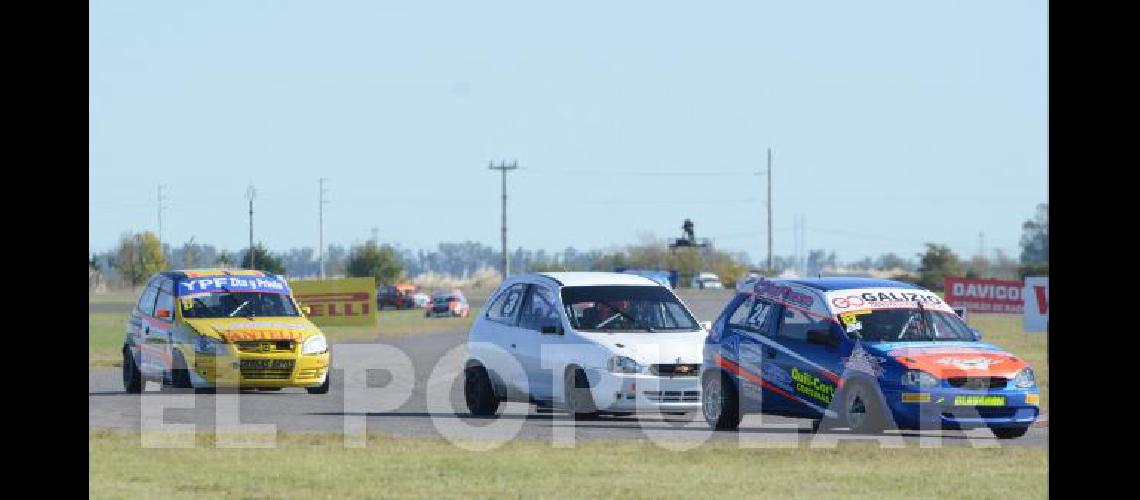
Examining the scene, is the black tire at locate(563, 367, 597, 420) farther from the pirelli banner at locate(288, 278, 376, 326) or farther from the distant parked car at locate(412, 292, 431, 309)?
the distant parked car at locate(412, 292, 431, 309)

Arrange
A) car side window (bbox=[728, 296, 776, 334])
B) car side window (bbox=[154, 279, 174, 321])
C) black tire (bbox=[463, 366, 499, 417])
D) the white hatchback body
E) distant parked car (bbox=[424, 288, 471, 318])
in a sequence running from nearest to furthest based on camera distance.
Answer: car side window (bbox=[728, 296, 776, 334]), the white hatchback body, black tire (bbox=[463, 366, 499, 417]), car side window (bbox=[154, 279, 174, 321]), distant parked car (bbox=[424, 288, 471, 318])

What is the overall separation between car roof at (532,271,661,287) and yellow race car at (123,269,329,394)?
4.29 m

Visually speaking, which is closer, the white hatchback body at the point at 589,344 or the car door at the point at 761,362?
the car door at the point at 761,362

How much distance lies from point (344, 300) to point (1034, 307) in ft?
73.8

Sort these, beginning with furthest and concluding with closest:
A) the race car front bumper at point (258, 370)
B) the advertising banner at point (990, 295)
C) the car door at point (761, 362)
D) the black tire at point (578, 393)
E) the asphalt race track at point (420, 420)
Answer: the advertising banner at point (990, 295), the race car front bumper at point (258, 370), the black tire at point (578, 393), the car door at point (761, 362), the asphalt race track at point (420, 420)

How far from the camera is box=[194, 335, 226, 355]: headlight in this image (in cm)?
2373

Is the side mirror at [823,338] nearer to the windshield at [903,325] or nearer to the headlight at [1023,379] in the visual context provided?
the windshield at [903,325]

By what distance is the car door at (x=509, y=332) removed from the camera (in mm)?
20703

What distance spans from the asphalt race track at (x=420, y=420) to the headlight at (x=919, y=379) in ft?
1.76

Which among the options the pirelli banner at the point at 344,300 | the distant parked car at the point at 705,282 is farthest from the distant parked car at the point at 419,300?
the pirelli banner at the point at 344,300

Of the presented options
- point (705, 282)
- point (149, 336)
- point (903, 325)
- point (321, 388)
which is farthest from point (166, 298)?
point (705, 282)

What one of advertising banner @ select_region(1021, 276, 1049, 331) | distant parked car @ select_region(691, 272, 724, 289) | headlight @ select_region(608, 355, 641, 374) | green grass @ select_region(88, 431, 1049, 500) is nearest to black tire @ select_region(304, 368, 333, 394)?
headlight @ select_region(608, 355, 641, 374)
